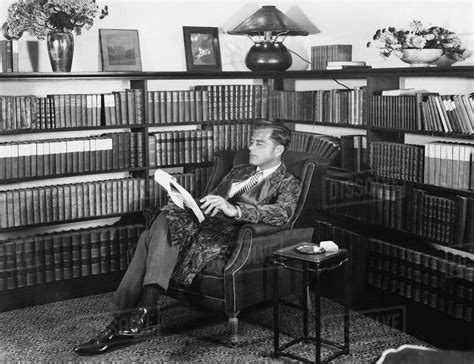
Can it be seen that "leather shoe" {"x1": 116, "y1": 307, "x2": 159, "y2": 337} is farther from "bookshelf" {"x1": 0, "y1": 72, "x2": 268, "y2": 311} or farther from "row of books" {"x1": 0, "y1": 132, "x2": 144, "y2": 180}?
"row of books" {"x1": 0, "y1": 132, "x2": 144, "y2": 180}

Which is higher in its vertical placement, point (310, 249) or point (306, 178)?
point (306, 178)

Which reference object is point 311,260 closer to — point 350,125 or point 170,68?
point 350,125

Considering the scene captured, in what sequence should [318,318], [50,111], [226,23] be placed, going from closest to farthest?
[318,318]
[50,111]
[226,23]

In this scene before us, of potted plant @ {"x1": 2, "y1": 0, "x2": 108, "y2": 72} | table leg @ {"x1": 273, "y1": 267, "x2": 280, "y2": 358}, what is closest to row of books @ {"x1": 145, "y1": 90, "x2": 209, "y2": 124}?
potted plant @ {"x1": 2, "y1": 0, "x2": 108, "y2": 72}

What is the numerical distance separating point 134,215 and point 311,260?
2010 millimetres

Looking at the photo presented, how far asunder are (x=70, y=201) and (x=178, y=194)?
1.06 metres

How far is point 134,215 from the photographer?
528 centimetres

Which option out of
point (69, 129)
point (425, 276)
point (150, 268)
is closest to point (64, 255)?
point (69, 129)

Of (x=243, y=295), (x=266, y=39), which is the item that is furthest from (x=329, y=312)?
(x=266, y=39)

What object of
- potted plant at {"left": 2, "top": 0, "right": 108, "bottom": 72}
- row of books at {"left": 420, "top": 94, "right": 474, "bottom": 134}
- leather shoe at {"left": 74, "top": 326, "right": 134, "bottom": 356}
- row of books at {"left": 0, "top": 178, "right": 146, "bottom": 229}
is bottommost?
leather shoe at {"left": 74, "top": 326, "right": 134, "bottom": 356}

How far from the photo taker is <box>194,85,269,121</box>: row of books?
5.31 metres

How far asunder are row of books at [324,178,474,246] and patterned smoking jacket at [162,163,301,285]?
521mm

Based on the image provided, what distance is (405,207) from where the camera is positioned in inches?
169

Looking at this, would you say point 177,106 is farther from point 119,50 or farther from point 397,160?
point 397,160
